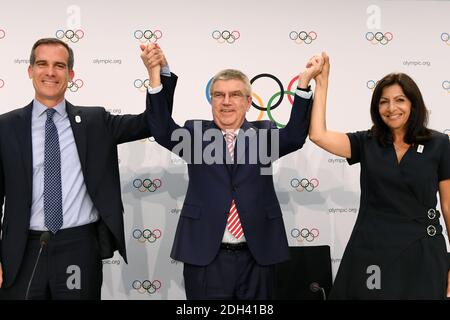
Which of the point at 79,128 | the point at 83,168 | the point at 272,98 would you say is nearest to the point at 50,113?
the point at 79,128

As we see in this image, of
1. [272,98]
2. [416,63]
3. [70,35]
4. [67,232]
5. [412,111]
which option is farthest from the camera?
[416,63]

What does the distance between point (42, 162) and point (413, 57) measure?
2901mm

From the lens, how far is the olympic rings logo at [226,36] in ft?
12.5

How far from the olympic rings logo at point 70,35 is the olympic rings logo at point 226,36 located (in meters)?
0.99

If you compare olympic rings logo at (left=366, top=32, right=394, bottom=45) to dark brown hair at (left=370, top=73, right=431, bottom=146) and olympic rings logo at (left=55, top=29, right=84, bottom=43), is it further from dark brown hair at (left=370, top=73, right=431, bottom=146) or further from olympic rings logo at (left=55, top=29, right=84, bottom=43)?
olympic rings logo at (left=55, top=29, right=84, bottom=43)

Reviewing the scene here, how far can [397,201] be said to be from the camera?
2.57m

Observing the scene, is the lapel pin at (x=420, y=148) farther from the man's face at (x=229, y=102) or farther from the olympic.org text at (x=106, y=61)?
the olympic.org text at (x=106, y=61)

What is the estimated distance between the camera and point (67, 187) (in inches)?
102

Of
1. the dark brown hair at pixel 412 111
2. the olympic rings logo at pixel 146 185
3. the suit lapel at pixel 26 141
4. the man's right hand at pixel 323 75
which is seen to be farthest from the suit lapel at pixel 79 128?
the dark brown hair at pixel 412 111

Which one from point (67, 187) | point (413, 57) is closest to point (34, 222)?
point (67, 187)

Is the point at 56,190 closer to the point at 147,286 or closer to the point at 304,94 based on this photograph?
the point at 304,94

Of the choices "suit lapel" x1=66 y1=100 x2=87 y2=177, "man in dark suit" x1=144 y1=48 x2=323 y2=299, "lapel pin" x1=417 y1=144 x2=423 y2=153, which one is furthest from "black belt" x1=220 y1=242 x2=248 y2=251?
"lapel pin" x1=417 y1=144 x2=423 y2=153

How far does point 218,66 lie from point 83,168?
1.57m

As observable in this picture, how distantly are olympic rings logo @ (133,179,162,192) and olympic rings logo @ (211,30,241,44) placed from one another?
1.17 m
